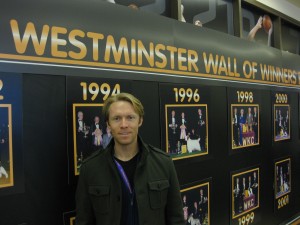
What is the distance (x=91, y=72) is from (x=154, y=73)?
0.55m

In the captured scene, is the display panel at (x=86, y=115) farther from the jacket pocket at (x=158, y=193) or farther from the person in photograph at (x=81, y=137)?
the jacket pocket at (x=158, y=193)

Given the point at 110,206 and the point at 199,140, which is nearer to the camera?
the point at 110,206

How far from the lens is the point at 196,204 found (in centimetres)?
260

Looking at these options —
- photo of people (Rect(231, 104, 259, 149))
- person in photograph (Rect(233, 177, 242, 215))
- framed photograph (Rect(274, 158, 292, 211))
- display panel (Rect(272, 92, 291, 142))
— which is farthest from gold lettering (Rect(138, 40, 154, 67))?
framed photograph (Rect(274, 158, 292, 211))

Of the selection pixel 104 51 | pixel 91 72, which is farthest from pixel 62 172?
pixel 104 51

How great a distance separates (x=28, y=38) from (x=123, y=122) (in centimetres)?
69

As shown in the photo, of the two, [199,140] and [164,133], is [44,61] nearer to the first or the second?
[164,133]

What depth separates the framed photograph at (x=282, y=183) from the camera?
144 inches

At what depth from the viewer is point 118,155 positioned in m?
1.54

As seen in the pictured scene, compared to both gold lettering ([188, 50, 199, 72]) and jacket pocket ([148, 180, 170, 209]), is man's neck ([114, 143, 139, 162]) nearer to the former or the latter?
jacket pocket ([148, 180, 170, 209])

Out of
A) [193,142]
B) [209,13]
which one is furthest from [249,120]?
[209,13]

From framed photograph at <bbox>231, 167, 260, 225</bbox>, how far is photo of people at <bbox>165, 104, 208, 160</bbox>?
2.06 feet

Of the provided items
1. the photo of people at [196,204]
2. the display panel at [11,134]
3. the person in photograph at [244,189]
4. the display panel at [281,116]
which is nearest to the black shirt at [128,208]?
the display panel at [11,134]

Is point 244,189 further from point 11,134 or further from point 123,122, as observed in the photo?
point 11,134
